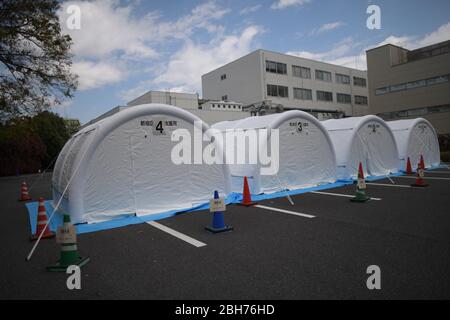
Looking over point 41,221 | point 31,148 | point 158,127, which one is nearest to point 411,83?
point 158,127

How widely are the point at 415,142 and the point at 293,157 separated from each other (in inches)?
407

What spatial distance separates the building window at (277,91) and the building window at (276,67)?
198 cm

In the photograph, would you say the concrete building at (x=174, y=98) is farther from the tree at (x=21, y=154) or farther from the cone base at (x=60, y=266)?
the cone base at (x=60, y=266)

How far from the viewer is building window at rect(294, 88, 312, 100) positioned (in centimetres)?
3902

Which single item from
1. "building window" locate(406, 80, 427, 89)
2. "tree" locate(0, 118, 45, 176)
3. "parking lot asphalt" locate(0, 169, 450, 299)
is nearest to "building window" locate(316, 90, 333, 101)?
"building window" locate(406, 80, 427, 89)

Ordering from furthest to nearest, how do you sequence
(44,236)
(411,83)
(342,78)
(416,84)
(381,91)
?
(342,78) < (381,91) < (411,83) < (416,84) < (44,236)

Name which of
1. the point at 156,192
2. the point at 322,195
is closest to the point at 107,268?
the point at 156,192

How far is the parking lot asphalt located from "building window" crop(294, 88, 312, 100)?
3299 cm

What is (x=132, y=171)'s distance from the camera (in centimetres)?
800

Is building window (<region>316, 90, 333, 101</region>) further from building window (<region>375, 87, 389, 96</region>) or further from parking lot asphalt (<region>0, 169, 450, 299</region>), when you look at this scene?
parking lot asphalt (<region>0, 169, 450, 299</region>)

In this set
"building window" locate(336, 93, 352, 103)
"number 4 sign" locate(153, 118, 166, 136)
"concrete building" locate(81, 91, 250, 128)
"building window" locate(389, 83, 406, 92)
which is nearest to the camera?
"number 4 sign" locate(153, 118, 166, 136)

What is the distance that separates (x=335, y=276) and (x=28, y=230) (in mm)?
7152

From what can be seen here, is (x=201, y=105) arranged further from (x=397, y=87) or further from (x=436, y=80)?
(x=436, y=80)

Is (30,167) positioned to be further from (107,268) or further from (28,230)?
(107,268)
